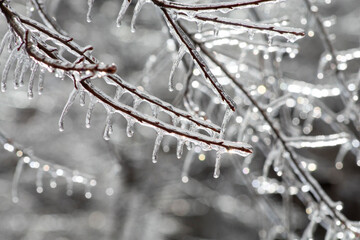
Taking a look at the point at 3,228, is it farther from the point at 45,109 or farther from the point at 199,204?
the point at 199,204

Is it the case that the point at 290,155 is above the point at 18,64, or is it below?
above

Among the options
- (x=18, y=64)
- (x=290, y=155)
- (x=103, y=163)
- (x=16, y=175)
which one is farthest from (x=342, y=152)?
(x=103, y=163)

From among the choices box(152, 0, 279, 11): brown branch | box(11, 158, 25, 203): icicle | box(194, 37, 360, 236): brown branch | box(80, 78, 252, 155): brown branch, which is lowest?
box(11, 158, 25, 203): icicle

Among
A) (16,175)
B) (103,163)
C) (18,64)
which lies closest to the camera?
(18,64)

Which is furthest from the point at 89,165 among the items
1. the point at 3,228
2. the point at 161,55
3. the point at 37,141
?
the point at 161,55

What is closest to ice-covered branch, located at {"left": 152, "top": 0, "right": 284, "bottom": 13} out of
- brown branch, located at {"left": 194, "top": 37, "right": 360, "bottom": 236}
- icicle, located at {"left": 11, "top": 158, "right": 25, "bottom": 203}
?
brown branch, located at {"left": 194, "top": 37, "right": 360, "bottom": 236}

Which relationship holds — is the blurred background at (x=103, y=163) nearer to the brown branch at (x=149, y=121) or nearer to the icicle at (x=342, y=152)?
the icicle at (x=342, y=152)

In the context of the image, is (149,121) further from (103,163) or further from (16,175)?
Answer: (103,163)

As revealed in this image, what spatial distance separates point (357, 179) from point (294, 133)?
7220 mm

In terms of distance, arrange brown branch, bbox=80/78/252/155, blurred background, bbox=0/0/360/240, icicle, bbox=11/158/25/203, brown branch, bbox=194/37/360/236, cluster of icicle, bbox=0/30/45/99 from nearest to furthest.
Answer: brown branch, bbox=80/78/252/155, cluster of icicle, bbox=0/30/45/99, brown branch, bbox=194/37/360/236, icicle, bbox=11/158/25/203, blurred background, bbox=0/0/360/240

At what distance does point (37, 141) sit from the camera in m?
5.96

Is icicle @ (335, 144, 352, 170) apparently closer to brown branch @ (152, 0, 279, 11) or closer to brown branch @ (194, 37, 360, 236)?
brown branch @ (194, 37, 360, 236)

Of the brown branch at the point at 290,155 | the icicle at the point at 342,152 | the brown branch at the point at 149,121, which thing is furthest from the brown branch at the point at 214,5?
the icicle at the point at 342,152

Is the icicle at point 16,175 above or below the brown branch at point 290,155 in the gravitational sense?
below
